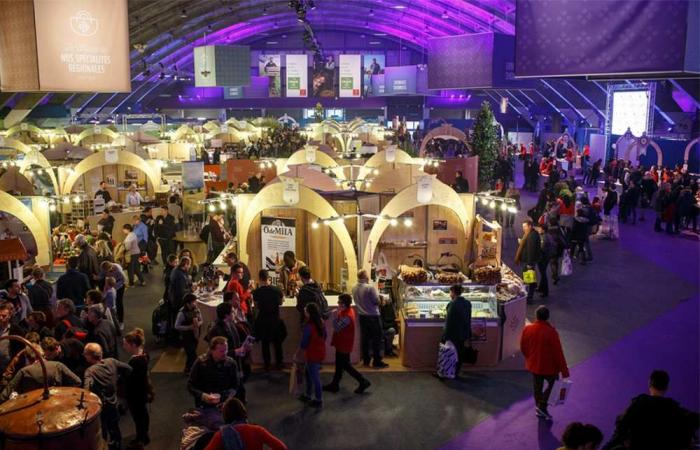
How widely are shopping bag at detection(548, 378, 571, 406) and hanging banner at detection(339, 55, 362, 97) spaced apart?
25.4 metres

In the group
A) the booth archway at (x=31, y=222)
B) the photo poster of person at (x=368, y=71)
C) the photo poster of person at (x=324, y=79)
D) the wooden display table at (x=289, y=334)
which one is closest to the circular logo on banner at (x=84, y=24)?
the booth archway at (x=31, y=222)

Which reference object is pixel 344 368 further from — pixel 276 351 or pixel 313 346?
pixel 276 351

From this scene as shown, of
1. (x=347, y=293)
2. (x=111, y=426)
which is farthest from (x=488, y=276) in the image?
(x=111, y=426)

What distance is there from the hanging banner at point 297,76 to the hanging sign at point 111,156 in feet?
52.8

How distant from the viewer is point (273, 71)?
116 ft

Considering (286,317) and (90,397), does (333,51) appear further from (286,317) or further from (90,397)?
(90,397)

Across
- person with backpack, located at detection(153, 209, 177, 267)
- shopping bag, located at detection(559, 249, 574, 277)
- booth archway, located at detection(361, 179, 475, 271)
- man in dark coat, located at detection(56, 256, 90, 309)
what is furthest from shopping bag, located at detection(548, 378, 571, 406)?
person with backpack, located at detection(153, 209, 177, 267)

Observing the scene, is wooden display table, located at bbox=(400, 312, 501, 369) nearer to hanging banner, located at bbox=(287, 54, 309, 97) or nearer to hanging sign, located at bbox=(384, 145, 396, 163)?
hanging sign, located at bbox=(384, 145, 396, 163)

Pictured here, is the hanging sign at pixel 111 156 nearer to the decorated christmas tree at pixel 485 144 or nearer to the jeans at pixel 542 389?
the decorated christmas tree at pixel 485 144

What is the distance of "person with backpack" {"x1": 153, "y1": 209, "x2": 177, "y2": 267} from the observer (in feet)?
39.9

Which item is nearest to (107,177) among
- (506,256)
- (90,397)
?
(506,256)

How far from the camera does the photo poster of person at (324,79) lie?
36.8 meters

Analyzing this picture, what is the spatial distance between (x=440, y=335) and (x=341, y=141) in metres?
18.8

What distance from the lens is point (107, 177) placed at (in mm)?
16328
